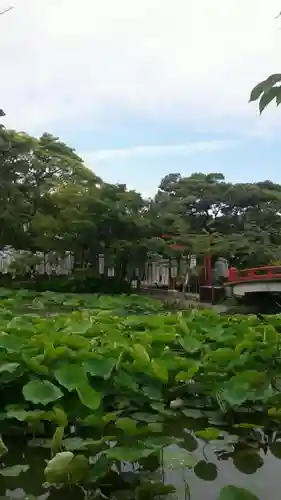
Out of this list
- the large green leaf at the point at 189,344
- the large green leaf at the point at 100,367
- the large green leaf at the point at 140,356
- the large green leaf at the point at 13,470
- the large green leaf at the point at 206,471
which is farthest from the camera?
the large green leaf at the point at 189,344

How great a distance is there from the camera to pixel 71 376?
2701 mm

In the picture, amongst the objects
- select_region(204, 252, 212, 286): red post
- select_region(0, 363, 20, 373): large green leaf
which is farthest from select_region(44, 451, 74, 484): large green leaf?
select_region(204, 252, 212, 286): red post

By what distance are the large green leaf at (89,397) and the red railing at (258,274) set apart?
13511 millimetres

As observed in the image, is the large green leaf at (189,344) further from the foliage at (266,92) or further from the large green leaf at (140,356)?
the foliage at (266,92)

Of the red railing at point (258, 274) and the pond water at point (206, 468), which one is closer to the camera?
the pond water at point (206, 468)

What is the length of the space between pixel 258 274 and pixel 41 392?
14.5 m

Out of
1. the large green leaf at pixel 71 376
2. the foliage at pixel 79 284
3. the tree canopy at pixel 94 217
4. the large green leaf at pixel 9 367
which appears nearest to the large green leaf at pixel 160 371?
the large green leaf at pixel 71 376

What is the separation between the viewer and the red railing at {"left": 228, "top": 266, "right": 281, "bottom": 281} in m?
15.8

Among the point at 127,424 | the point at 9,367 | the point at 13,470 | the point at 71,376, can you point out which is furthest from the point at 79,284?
the point at 13,470

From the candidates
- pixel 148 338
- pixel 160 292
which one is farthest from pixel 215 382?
pixel 160 292

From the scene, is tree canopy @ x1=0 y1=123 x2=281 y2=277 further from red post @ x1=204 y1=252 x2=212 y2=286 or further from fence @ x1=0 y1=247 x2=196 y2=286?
red post @ x1=204 y1=252 x2=212 y2=286

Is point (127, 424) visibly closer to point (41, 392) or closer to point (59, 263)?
point (41, 392)

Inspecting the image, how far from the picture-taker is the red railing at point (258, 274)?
51.7 feet

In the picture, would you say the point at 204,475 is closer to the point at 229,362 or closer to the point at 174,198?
the point at 229,362
